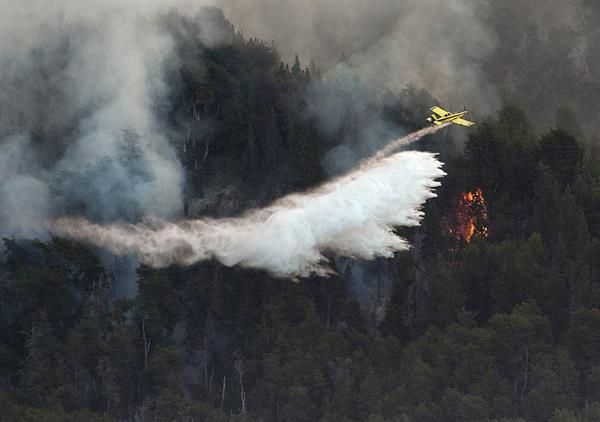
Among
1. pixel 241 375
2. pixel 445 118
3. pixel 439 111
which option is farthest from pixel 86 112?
pixel 445 118

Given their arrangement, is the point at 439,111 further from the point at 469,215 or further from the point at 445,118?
the point at 469,215

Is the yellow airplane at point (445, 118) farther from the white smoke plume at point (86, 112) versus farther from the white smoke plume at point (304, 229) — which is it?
the white smoke plume at point (86, 112)

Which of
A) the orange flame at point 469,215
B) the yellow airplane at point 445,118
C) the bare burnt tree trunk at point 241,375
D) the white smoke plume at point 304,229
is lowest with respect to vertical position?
the bare burnt tree trunk at point 241,375

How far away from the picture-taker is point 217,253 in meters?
136

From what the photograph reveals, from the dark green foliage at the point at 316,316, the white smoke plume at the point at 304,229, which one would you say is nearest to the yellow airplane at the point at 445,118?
the white smoke plume at the point at 304,229

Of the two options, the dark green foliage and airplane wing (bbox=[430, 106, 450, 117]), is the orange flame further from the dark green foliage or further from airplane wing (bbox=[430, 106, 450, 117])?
airplane wing (bbox=[430, 106, 450, 117])

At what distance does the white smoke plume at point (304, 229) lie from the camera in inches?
5290

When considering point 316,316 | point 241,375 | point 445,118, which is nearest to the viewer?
point 445,118

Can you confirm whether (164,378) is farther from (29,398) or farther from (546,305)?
(546,305)

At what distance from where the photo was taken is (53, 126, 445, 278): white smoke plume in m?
134

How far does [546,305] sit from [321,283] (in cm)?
1108

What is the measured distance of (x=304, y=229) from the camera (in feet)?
440

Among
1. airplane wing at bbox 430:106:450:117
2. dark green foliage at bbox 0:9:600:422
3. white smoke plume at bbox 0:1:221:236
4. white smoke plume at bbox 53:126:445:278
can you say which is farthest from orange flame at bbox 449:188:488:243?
white smoke plume at bbox 0:1:221:236

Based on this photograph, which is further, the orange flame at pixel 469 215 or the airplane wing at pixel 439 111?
the orange flame at pixel 469 215
